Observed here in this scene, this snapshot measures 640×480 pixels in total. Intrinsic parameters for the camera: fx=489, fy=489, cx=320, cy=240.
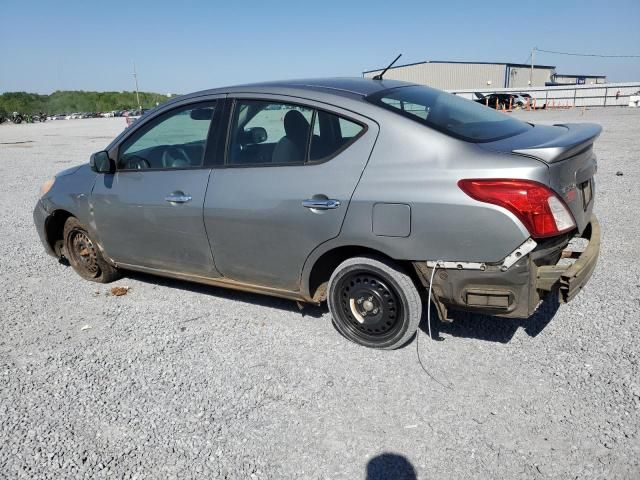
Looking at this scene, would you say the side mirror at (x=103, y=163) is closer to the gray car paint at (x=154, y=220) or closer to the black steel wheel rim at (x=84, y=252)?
the gray car paint at (x=154, y=220)

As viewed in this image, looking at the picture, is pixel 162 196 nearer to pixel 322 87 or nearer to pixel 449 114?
pixel 322 87

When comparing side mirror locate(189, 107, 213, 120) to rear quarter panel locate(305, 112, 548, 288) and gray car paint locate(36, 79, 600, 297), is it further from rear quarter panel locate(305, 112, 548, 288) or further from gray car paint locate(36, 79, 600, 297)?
rear quarter panel locate(305, 112, 548, 288)

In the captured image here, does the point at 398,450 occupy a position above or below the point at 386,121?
below

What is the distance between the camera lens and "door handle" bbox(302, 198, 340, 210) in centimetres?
304

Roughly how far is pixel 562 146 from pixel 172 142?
2875mm

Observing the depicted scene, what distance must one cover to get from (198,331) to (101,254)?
1.49 metres

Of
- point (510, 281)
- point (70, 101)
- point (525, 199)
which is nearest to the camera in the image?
point (525, 199)

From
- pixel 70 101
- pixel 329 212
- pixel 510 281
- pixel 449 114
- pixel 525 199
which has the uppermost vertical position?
pixel 70 101

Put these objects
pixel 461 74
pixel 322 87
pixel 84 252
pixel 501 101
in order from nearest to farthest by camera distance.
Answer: pixel 322 87, pixel 84 252, pixel 501 101, pixel 461 74

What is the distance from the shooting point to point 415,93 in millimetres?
3594

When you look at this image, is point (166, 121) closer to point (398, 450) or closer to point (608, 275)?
point (398, 450)

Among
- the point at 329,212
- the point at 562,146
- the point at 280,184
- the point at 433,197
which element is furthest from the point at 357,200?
the point at 562,146

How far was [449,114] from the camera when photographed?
328cm

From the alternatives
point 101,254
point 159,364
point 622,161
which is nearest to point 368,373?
point 159,364
